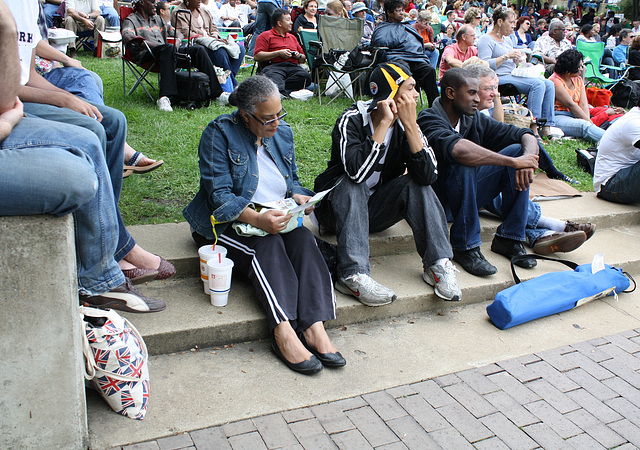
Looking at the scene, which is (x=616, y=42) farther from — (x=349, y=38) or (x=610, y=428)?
(x=610, y=428)

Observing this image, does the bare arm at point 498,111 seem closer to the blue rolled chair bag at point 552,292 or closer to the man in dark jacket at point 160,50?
the blue rolled chair bag at point 552,292

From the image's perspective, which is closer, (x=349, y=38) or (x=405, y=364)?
(x=405, y=364)

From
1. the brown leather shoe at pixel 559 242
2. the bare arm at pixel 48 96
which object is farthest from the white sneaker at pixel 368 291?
the bare arm at pixel 48 96

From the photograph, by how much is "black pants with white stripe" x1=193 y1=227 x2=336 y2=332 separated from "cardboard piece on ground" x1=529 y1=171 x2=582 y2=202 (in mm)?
3004

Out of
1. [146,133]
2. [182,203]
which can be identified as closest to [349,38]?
[146,133]

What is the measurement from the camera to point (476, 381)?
2.99 m

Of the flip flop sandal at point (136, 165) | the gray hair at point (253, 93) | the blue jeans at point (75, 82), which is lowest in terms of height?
the flip flop sandal at point (136, 165)

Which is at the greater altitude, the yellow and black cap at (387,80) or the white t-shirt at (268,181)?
the yellow and black cap at (387,80)

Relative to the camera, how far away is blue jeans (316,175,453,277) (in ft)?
11.4

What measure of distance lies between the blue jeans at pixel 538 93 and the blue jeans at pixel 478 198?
3739 millimetres

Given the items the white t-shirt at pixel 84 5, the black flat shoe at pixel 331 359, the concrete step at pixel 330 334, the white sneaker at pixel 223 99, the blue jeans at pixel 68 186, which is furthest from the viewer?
the white t-shirt at pixel 84 5

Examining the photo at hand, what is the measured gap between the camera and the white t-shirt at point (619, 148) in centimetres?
522

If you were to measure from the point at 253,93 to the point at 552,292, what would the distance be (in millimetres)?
2314

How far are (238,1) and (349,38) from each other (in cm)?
906
